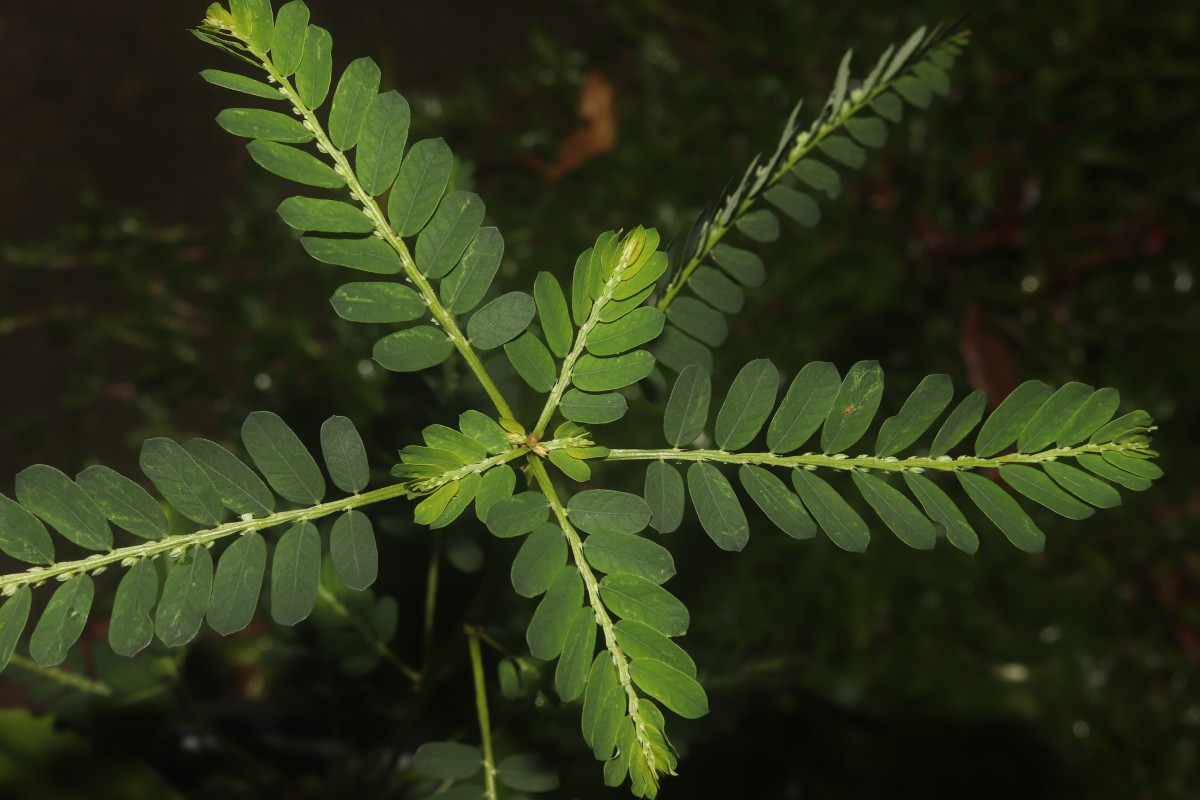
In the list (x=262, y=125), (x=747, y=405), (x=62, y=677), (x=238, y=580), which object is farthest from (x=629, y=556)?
(x=62, y=677)

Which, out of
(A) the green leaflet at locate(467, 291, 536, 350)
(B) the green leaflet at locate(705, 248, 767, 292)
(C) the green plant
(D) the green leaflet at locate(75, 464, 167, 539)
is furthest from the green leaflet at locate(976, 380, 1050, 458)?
(D) the green leaflet at locate(75, 464, 167, 539)

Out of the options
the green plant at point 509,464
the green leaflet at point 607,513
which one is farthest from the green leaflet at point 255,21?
the green leaflet at point 607,513

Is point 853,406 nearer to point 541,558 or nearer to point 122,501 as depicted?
point 541,558

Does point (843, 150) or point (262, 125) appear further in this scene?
point (843, 150)

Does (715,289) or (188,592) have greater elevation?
(715,289)

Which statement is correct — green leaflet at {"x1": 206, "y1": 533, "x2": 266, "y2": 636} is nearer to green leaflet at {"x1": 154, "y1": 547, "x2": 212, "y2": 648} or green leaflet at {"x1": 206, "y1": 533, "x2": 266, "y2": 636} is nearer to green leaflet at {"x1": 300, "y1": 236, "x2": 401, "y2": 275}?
green leaflet at {"x1": 154, "y1": 547, "x2": 212, "y2": 648}

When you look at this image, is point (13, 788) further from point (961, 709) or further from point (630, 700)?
point (961, 709)
